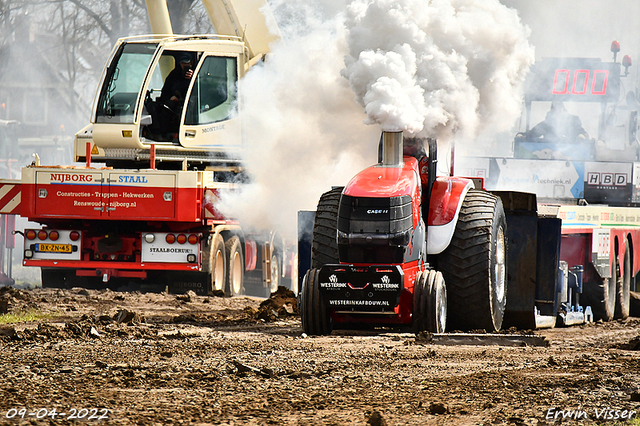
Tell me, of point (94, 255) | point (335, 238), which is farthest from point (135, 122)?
point (335, 238)

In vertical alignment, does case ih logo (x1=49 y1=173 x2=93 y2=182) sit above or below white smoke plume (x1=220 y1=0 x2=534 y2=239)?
below

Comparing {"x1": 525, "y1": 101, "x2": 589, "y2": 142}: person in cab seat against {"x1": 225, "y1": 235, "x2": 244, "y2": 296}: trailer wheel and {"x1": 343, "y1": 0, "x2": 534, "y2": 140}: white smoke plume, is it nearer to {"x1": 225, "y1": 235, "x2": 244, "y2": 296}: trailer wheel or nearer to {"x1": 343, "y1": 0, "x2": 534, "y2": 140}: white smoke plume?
{"x1": 225, "y1": 235, "x2": 244, "y2": 296}: trailer wheel

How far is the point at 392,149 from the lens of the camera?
8883 mm

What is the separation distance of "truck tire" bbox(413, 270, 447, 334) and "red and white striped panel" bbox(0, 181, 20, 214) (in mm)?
7595

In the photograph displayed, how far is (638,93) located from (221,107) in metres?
14.0

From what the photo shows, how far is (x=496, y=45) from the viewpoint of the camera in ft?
31.7

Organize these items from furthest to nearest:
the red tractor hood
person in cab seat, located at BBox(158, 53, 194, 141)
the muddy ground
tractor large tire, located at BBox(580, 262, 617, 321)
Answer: person in cab seat, located at BBox(158, 53, 194, 141) → tractor large tire, located at BBox(580, 262, 617, 321) → the red tractor hood → the muddy ground

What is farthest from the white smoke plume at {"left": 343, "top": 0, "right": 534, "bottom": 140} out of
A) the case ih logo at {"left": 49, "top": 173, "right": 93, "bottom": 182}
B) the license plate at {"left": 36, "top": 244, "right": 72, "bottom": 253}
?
the license plate at {"left": 36, "top": 244, "right": 72, "bottom": 253}

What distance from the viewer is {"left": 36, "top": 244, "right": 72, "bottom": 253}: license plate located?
13273 mm

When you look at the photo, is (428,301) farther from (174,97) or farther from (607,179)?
(607,179)

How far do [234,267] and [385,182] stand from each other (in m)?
6.96

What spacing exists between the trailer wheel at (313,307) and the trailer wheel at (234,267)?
20.1 feet

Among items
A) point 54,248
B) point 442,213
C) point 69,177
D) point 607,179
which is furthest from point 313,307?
point 607,179

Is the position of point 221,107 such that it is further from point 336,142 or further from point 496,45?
point 496,45
